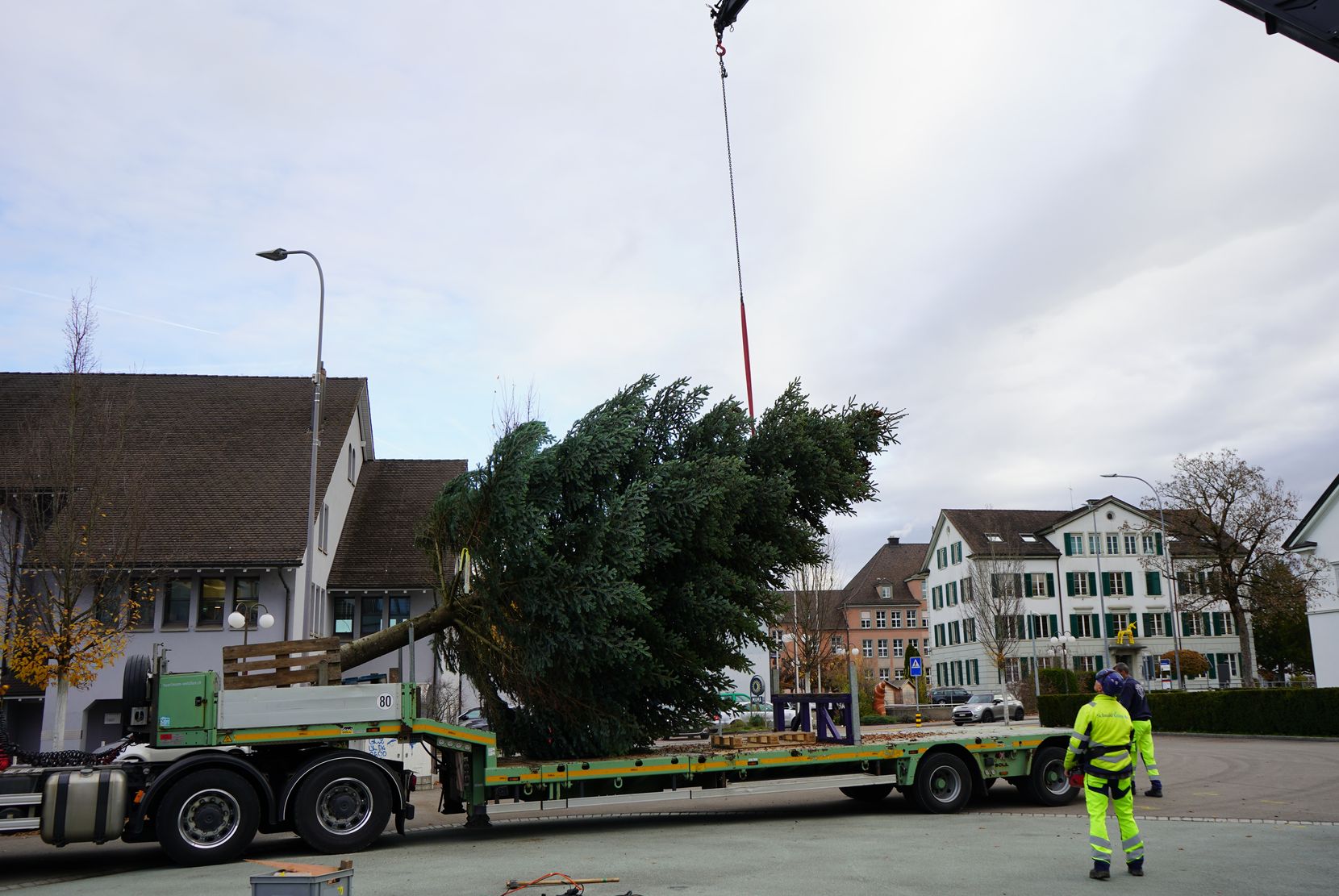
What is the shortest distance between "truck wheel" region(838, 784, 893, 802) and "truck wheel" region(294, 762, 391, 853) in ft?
20.7

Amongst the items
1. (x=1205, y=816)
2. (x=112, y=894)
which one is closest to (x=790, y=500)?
(x=1205, y=816)

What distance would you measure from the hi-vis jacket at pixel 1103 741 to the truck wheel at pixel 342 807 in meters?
7.26

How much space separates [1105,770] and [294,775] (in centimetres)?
829

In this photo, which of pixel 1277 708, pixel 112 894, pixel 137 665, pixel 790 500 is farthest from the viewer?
pixel 1277 708

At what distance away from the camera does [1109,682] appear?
9.95 metres

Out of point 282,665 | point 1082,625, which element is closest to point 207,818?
point 282,665

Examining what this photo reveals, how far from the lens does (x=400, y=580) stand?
107 ft

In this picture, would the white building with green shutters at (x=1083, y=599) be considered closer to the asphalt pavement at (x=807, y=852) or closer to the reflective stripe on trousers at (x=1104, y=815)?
the asphalt pavement at (x=807, y=852)

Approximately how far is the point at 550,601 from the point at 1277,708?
26.6 m

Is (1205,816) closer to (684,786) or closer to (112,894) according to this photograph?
(684,786)

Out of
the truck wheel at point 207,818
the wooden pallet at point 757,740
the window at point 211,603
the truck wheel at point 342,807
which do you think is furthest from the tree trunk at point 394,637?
the window at point 211,603

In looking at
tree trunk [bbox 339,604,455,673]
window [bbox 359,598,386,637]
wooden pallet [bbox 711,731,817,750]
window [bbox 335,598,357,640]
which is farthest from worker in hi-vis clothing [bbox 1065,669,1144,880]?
window [bbox 335,598,357,640]

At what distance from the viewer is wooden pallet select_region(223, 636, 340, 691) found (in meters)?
12.4

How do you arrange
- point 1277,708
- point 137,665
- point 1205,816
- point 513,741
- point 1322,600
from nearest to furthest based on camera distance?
point 137,665, point 1205,816, point 513,741, point 1277,708, point 1322,600
